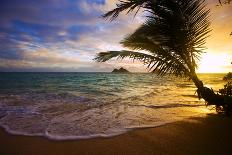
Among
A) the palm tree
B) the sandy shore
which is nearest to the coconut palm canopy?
the palm tree

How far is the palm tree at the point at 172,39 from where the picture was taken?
655 centimetres

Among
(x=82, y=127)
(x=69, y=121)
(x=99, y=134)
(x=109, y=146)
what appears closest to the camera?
(x=109, y=146)

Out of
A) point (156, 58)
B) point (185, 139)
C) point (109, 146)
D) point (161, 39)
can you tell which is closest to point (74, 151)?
point (109, 146)

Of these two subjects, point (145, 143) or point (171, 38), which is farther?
point (171, 38)

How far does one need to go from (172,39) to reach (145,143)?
11.3 feet

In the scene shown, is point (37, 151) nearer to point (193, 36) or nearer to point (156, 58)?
point (156, 58)

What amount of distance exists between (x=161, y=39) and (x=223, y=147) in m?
3.73

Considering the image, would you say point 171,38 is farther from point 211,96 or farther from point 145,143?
point 145,143

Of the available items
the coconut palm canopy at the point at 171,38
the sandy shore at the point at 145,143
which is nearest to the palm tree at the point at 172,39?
the coconut palm canopy at the point at 171,38

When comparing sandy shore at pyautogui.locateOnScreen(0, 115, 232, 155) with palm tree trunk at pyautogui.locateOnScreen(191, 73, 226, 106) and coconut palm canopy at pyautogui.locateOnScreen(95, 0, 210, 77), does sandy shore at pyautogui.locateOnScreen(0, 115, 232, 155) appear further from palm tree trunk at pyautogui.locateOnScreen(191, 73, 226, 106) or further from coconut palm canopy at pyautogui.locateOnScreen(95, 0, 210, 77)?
coconut palm canopy at pyautogui.locateOnScreen(95, 0, 210, 77)

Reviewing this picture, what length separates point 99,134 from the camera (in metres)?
5.82

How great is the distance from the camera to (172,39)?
6781 mm

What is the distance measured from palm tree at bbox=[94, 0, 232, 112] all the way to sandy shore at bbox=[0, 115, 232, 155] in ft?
6.12

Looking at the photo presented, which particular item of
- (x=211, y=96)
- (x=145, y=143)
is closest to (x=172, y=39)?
(x=211, y=96)
